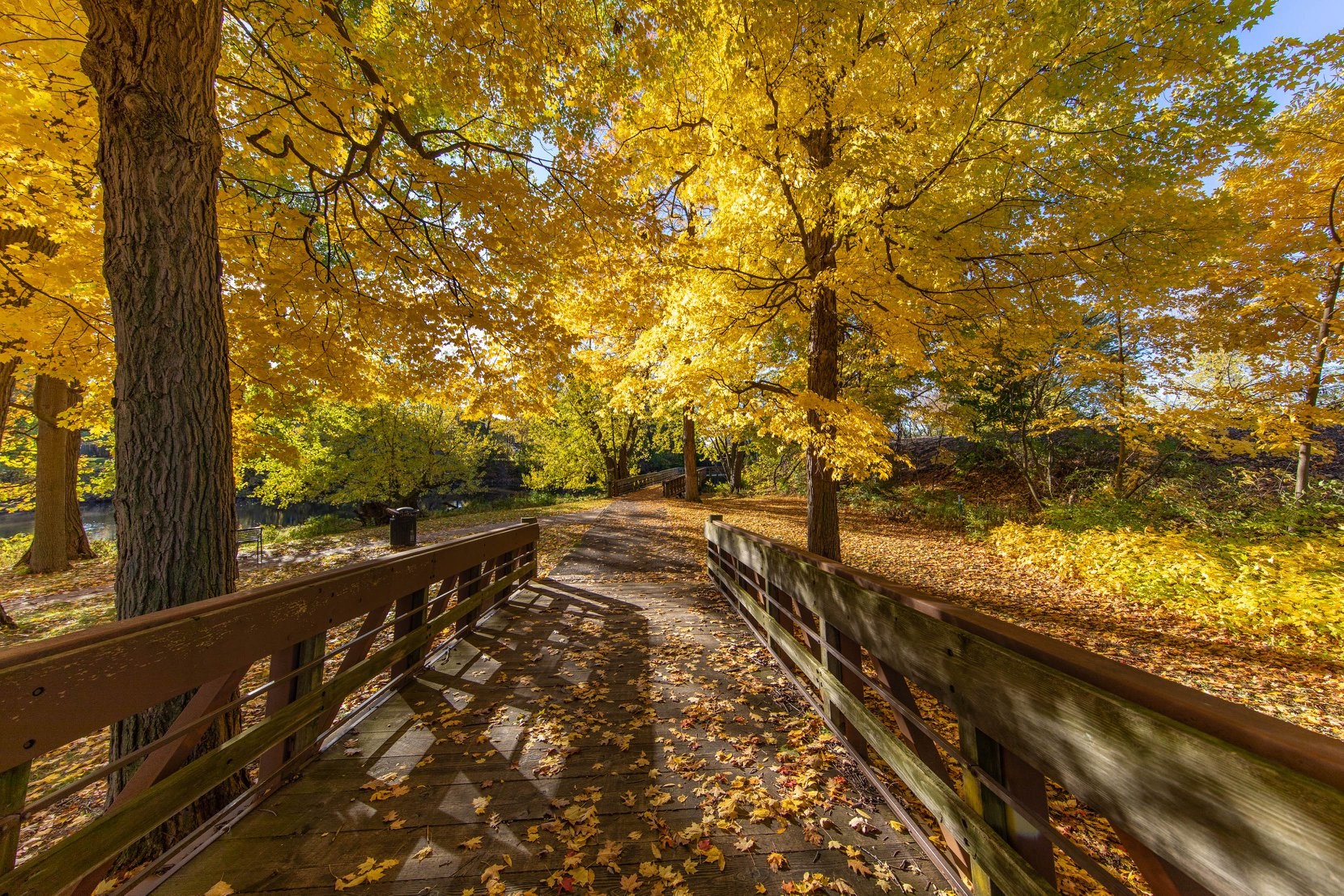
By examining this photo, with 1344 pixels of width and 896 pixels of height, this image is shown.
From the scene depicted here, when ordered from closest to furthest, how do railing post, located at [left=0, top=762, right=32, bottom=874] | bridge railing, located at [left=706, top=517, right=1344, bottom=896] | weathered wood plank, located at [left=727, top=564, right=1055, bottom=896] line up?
1. bridge railing, located at [left=706, top=517, right=1344, bottom=896]
2. railing post, located at [left=0, top=762, right=32, bottom=874]
3. weathered wood plank, located at [left=727, top=564, right=1055, bottom=896]

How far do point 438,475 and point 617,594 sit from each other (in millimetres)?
15494

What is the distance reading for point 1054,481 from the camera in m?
14.1

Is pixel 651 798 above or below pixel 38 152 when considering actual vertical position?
below

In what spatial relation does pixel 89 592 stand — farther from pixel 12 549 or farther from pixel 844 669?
pixel 844 669

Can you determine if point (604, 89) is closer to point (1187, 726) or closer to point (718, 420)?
point (718, 420)

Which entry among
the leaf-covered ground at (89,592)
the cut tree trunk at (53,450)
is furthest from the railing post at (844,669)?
the cut tree trunk at (53,450)

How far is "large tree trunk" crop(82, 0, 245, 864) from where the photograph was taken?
239 cm

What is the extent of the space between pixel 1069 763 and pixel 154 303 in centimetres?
417

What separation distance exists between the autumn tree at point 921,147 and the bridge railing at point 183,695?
473 centimetres

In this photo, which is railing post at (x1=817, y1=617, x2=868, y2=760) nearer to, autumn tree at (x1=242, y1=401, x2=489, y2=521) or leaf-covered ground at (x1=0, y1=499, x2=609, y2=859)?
leaf-covered ground at (x1=0, y1=499, x2=609, y2=859)

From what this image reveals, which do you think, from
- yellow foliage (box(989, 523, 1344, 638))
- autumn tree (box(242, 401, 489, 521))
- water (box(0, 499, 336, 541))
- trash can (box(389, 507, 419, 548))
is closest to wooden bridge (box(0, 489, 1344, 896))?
yellow foliage (box(989, 523, 1344, 638))

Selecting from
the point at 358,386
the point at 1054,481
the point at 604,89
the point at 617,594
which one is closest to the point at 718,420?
the point at 617,594

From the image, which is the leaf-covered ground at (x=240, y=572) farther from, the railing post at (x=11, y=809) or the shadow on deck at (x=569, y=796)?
the railing post at (x=11, y=809)

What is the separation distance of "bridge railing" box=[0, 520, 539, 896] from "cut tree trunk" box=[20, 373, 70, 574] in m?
10.3
